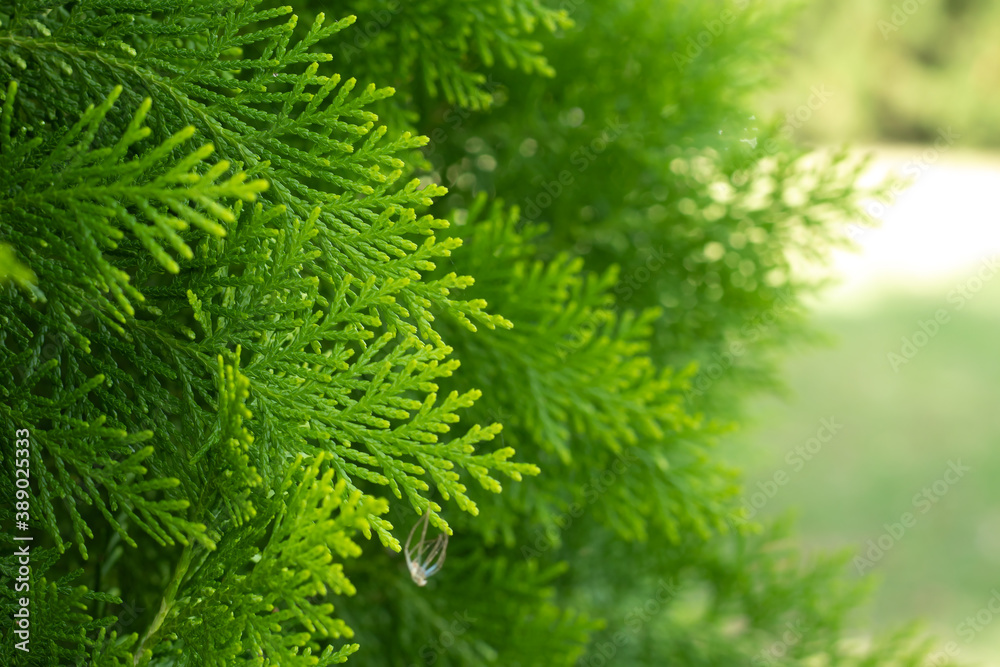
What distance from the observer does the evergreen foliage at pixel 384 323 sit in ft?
4.18

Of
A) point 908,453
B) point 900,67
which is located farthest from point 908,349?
point 900,67

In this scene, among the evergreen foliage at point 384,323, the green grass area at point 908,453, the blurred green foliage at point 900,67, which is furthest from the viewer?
the blurred green foliage at point 900,67

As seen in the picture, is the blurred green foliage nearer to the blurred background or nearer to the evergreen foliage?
the blurred background

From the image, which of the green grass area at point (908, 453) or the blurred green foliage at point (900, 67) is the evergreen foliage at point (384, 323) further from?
the blurred green foliage at point (900, 67)

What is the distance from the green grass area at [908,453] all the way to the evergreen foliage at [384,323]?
12.5 ft

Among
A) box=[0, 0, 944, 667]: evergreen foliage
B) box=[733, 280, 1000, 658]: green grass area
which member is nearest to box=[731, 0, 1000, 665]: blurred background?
box=[733, 280, 1000, 658]: green grass area

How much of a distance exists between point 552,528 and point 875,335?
9836 millimetres

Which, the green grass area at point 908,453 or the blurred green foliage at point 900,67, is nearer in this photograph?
the green grass area at point 908,453

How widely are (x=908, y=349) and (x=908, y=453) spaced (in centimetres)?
177

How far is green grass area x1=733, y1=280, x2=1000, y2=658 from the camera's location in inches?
294

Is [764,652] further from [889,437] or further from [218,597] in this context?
[889,437]

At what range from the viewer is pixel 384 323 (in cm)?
188

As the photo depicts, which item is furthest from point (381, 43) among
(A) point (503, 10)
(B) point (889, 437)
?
(B) point (889, 437)

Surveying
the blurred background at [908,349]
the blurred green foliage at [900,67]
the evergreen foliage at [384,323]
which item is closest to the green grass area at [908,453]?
the blurred background at [908,349]
